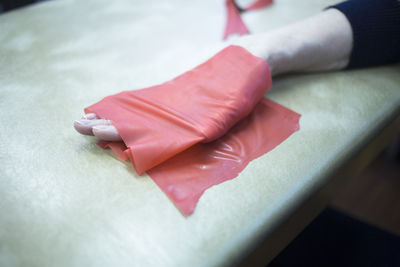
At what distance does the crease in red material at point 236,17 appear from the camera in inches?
37.6

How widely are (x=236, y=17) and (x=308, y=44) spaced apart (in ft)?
1.12

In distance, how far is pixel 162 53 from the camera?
88cm

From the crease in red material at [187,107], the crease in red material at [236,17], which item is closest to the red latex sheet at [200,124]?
the crease in red material at [187,107]

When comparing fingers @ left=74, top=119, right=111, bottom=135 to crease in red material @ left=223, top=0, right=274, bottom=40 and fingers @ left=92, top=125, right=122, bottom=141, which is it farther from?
crease in red material @ left=223, top=0, right=274, bottom=40

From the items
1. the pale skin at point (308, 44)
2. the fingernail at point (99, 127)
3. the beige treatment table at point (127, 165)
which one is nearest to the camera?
the beige treatment table at point (127, 165)

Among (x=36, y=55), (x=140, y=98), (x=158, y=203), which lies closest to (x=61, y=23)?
(x=36, y=55)

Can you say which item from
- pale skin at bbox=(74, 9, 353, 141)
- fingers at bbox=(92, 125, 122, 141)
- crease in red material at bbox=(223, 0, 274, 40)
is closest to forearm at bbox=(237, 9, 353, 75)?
pale skin at bbox=(74, 9, 353, 141)

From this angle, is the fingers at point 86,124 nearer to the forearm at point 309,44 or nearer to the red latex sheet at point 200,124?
the red latex sheet at point 200,124

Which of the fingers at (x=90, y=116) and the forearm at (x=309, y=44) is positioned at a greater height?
the forearm at (x=309, y=44)

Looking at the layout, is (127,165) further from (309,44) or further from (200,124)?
(309,44)

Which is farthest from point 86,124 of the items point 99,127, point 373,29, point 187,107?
point 373,29

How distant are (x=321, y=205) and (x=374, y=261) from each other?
16 centimetres

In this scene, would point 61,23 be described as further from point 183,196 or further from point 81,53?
point 183,196

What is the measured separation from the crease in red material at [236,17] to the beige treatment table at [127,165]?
0.14 feet
